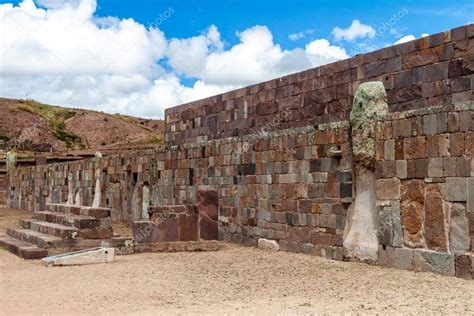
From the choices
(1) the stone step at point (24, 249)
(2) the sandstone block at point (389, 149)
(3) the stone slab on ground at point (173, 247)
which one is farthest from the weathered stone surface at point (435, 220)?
(1) the stone step at point (24, 249)

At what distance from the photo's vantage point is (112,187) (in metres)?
19.5

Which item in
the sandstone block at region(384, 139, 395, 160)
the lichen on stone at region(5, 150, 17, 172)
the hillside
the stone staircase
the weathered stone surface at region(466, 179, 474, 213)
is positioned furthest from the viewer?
the hillside

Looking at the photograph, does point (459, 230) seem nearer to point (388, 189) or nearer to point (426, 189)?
point (426, 189)

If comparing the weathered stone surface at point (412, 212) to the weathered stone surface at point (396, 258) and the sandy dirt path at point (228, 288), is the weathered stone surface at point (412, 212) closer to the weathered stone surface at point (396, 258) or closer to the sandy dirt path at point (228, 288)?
the weathered stone surface at point (396, 258)

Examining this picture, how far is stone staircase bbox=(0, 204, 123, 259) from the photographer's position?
1145 centimetres

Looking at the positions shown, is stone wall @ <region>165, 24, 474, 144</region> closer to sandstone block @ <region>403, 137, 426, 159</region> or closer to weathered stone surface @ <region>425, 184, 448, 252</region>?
sandstone block @ <region>403, 137, 426, 159</region>

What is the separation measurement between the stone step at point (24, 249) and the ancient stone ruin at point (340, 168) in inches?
14.5

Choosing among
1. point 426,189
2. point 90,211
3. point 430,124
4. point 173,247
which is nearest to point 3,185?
point 90,211

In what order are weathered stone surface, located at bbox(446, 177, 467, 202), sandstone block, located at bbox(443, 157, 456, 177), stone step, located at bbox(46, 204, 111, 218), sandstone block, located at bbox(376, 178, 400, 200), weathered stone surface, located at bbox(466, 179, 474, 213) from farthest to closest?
stone step, located at bbox(46, 204, 111, 218), sandstone block, located at bbox(376, 178, 400, 200), sandstone block, located at bbox(443, 157, 456, 177), weathered stone surface, located at bbox(446, 177, 467, 202), weathered stone surface, located at bbox(466, 179, 474, 213)

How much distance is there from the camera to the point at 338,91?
12234 millimetres

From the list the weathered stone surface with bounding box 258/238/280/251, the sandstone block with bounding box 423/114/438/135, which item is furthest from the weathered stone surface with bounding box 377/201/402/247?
the weathered stone surface with bounding box 258/238/280/251

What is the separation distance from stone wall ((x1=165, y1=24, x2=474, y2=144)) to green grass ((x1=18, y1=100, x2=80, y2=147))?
134 ft

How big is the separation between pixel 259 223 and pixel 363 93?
3.98 meters

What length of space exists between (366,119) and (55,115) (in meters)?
58.0
